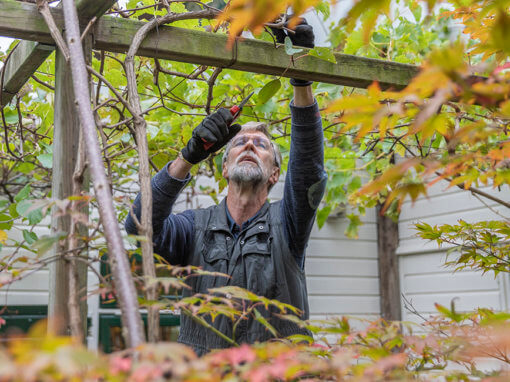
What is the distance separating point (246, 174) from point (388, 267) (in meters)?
3.22

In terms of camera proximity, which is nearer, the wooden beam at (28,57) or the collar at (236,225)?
the wooden beam at (28,57)

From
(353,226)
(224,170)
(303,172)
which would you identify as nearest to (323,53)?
(303,172)

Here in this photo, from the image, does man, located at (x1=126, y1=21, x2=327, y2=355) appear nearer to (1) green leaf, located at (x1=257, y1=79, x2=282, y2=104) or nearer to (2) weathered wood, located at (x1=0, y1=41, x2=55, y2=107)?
(1) green leaf, located at (x1=257, y1=79, x2=282, y2=104)

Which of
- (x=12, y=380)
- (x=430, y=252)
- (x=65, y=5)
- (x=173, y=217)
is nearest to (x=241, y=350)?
(x=12, y=380)

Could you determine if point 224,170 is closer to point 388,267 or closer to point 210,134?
point 210,134

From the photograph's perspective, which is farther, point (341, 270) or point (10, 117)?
point (341, 270)

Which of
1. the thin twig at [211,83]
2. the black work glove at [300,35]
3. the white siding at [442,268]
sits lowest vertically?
the white siding at [442,268]

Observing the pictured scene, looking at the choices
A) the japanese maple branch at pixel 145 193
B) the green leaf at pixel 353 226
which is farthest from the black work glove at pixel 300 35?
the green leaf at pixel 353 226

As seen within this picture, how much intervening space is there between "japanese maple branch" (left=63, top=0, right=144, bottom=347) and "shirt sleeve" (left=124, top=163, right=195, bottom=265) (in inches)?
28.1

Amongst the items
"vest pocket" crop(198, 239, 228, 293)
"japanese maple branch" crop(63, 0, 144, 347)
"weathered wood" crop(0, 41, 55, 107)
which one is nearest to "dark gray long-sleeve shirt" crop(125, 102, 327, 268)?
"vest pocket" crop(198, 239, 228, 293)

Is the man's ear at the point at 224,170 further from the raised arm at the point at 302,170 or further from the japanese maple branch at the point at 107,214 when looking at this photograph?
the japanese maple branch at the point at 107,214

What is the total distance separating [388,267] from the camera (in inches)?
207

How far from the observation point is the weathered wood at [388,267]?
17.1 ft

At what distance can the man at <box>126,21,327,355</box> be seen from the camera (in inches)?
77.4
